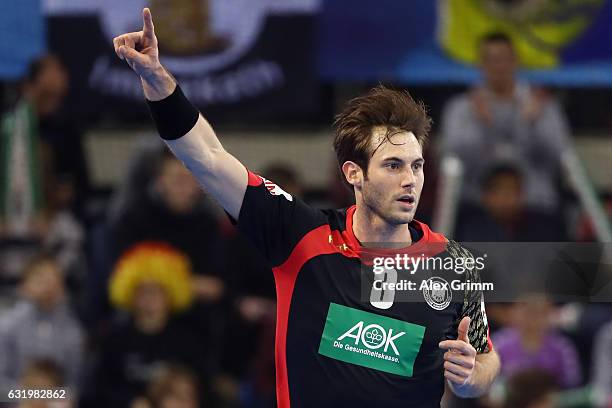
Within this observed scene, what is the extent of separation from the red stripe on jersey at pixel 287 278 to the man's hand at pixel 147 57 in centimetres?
80

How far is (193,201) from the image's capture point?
9289 millimetres

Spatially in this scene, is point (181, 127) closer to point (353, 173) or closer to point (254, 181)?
point (254, 181)

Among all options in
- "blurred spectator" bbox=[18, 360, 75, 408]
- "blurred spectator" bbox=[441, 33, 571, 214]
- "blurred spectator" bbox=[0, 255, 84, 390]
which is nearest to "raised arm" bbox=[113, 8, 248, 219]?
"blurred spectator" bbox=[18, 360, 75, 408]

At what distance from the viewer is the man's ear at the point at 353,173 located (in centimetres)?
523

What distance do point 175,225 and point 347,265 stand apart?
167 inches

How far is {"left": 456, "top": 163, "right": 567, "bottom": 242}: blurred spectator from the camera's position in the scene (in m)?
9.24

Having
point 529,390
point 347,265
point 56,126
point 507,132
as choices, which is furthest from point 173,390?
point 347,265

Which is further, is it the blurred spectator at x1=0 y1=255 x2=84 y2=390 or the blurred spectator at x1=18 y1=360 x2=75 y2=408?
the blurred spectator at x1=0 y1=255 x2=84 y2=390

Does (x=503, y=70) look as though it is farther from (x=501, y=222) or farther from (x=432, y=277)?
(x=432, y=277)

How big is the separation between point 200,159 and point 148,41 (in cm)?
49

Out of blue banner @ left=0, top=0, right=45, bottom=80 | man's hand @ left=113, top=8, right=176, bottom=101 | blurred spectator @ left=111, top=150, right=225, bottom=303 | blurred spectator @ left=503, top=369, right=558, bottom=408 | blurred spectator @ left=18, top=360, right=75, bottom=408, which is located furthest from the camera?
blurred spectator @ left=111, top=150, right=225, bottom=303

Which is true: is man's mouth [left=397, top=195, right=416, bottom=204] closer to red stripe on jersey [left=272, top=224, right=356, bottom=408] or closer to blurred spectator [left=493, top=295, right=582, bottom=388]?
red stripe on jersey [left=272, top=224, right=356, bottom=408]

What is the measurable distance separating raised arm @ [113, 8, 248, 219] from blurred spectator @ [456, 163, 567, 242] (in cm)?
437

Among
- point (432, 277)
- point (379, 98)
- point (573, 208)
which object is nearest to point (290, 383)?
point (432, 277)
